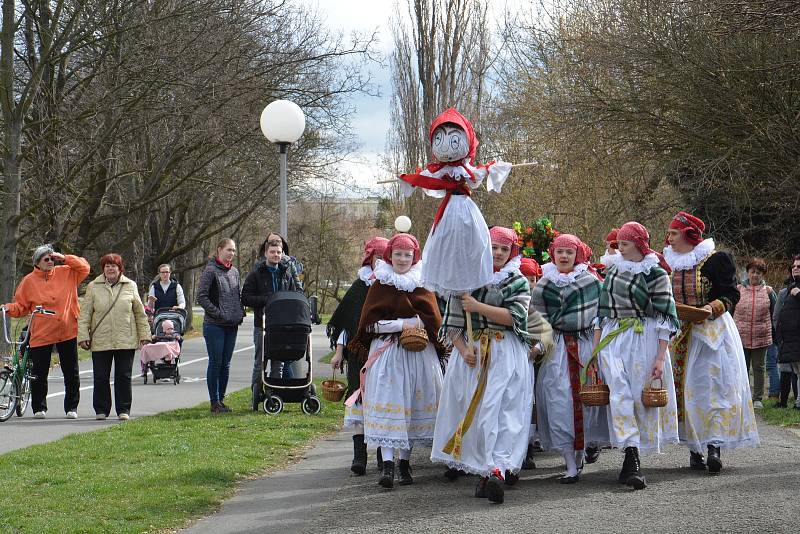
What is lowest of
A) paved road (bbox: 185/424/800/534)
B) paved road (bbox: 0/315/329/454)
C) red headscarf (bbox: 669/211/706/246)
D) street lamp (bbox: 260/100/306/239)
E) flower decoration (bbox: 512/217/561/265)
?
paved road (bbox: 185/424/800/534)

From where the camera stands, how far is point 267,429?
1127 cm

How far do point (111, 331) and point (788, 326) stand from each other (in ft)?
27.8

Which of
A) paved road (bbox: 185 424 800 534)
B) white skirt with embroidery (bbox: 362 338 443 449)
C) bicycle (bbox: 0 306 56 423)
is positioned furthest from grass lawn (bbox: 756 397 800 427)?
bicycle (bbox: 0 306 56 423)

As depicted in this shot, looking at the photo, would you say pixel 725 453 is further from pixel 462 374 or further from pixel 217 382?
pixel 217 382

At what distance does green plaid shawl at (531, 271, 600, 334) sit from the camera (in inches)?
332

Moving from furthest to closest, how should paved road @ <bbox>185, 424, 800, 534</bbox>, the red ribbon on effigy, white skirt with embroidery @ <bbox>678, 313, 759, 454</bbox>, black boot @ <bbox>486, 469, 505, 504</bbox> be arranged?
white skirt with embroidery @ <bbox>678, 313, 759, 454</bbox> → the red ribbon on effigy → black boot @ <bbox>486, 469, 505, 504</bbox> → paved road @ <bbox>185, 424, 800, 534</bbox>

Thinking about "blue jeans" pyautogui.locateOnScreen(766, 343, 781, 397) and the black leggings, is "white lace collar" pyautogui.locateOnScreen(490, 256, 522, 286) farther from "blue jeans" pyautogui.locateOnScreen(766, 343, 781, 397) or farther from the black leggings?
"blue jeans" pyautogui.locateOnScreen(766, 343, 781, 397)

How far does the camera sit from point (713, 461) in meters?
8.28

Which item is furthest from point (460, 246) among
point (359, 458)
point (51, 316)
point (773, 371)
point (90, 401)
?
point (773, 371)

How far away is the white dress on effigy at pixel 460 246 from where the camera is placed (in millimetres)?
7418

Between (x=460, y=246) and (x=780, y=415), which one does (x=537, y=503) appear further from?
(x=780, y=415)

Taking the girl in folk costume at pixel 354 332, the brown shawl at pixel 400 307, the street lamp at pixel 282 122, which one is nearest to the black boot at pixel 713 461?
the brown shawl at pixel 400 307

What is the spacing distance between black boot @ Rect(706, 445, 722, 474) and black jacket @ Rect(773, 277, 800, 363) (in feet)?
18.5

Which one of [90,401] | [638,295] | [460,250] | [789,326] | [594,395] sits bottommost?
[90,401]
